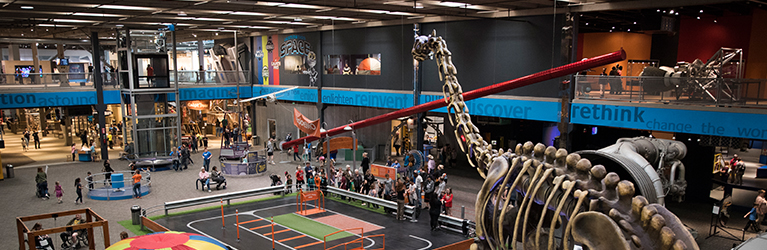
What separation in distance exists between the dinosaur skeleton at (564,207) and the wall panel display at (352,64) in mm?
19147

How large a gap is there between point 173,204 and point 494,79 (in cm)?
1365

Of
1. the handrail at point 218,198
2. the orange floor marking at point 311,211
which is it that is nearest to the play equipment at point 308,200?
the orange floor marking at point 311,211

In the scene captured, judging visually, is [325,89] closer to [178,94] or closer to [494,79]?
[178,94]

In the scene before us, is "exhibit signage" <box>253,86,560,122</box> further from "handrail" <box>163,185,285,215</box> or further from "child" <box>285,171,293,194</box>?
"handrail" <box>163,185,285,215</box>

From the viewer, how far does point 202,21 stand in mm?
26469

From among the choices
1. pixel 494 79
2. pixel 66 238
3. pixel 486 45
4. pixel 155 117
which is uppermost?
pixel 486 45

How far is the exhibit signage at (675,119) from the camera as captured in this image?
50.2 ft

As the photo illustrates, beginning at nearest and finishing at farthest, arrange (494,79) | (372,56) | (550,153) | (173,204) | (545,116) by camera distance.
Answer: (550,153) → (173,204) → (545,116) → (494,79) → (372,56)

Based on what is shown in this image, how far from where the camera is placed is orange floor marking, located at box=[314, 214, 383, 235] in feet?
54.1

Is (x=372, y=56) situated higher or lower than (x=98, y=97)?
higher

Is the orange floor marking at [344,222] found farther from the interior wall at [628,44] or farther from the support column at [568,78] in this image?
the interior wall at [628,44]

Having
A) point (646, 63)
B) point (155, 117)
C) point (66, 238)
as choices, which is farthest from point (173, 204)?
point (646, 63)

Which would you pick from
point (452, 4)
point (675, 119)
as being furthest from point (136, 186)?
point (675, 119)

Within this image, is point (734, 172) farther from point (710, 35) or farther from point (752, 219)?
point (710, 35)
